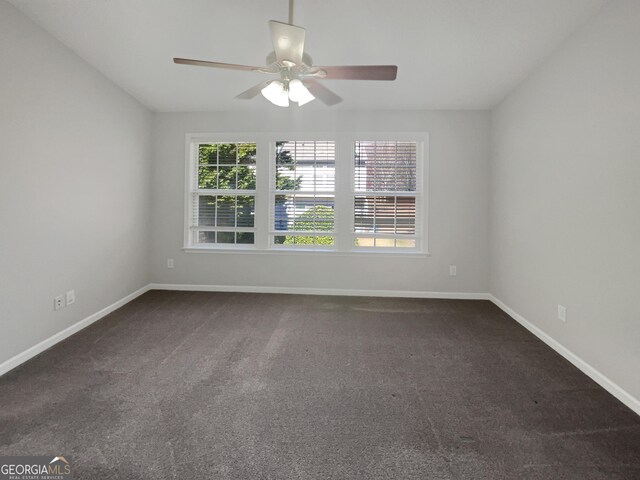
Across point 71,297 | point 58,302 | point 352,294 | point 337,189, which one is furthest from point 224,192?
point 352,294

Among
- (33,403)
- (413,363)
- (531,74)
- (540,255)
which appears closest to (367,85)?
(531,74)

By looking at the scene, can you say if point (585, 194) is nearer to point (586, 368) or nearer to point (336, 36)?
point (586, 368)

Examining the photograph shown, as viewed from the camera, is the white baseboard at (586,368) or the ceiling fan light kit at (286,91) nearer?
the white baseboard at (586,368)

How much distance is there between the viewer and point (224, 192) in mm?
3951

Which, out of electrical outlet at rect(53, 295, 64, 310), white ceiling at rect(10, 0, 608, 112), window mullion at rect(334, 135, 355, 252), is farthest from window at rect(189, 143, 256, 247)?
electrical outlet at rect(53, 295, 64, 310)

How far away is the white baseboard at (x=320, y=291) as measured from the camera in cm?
372

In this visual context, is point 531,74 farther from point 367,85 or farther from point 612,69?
point 367,85

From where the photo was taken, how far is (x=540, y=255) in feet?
8.61

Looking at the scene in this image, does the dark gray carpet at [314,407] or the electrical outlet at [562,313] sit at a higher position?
the electrical outlet at [562,313]

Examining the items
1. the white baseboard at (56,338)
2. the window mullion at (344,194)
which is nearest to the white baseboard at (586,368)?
the window mullion at (344,194)

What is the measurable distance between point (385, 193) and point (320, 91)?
6.55ft

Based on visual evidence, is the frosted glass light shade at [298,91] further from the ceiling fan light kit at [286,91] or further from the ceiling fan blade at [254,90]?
the ceiling fan blade at [254,90]

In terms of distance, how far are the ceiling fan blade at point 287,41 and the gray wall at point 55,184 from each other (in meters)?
1.95

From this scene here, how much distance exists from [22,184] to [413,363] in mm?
3176
